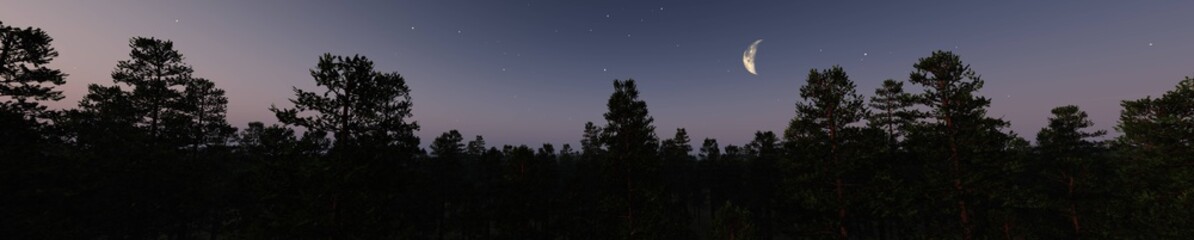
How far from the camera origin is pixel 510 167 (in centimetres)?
2725

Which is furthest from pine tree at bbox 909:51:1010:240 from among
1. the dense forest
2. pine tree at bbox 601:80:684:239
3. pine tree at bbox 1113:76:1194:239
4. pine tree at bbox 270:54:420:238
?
pine tree at bbox 270:54:420:238

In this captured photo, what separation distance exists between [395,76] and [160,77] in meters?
16.0

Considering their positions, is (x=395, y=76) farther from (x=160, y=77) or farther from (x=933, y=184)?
(x=933, y=184)

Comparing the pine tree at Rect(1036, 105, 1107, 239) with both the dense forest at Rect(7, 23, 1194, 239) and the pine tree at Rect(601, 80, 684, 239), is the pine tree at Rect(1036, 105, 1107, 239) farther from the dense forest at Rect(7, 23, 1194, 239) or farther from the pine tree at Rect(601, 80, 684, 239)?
the pine tree at Rect(601, 80, 684, 239)

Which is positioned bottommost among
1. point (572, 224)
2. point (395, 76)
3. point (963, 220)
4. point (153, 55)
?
point (572, 224)

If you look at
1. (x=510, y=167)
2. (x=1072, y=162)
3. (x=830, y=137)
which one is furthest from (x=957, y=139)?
(x=510, y=167)

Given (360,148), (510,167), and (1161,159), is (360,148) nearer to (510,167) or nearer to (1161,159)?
(510,167)

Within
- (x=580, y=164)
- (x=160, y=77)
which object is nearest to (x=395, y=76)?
(x=160, y=77)

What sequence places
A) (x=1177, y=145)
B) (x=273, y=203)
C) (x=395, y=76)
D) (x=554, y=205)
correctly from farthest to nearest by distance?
1. (x=554, y=205)
2. (x=1177, y=145)
3. (x=395, y=76)
4. (x=273, y=203)

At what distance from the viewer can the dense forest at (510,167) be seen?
13.6 meters

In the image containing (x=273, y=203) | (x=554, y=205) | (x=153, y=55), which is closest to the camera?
(x=273, y=203)

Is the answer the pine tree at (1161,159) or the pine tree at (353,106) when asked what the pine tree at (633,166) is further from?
the pine tree at (1161,159)

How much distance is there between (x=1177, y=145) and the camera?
1791 centimetres

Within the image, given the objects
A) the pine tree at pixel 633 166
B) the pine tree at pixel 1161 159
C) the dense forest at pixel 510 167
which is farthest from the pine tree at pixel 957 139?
the pine tree at pixel 633 166
